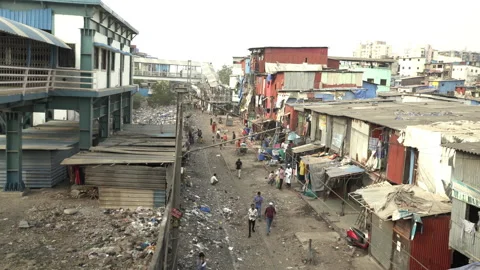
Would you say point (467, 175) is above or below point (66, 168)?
above

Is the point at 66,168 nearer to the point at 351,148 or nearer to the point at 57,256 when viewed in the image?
the point at 57,256

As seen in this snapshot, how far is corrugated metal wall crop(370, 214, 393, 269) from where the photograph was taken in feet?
43.0

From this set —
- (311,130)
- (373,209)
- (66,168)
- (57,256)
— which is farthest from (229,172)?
(57,256)

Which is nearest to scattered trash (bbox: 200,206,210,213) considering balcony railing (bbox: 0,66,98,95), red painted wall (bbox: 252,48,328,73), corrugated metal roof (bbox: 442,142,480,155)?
balcony railing (bbox: 0,66,98,95)

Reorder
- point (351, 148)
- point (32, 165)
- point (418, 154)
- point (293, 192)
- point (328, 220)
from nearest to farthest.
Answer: point (418, 154) → point (32, 165) → point (328, 220) → point (351, 148) → point (293, 192)

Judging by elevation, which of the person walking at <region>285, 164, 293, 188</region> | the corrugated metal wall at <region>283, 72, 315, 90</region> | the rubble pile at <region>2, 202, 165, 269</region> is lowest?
the person walking at <region>285, 164, 293, 188</region>

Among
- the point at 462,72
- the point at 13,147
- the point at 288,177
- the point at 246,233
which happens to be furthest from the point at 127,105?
the point at 462,72

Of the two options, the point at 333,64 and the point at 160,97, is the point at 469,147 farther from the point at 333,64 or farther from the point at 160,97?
the point at 160,97

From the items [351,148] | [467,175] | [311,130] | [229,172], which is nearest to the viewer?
[467,175]

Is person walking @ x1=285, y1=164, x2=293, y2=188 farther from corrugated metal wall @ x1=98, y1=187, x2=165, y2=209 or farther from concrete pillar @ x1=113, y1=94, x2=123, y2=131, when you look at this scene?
concrete pillar @ x1=113, y1=94, x2=123, y2=131

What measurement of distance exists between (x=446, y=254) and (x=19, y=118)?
14.0 meters

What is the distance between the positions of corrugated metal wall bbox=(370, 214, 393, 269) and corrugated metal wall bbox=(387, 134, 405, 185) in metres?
2.08

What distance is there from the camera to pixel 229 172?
87.9 ft

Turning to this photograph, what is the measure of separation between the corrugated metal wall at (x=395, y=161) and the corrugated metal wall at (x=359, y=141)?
6.06ft
